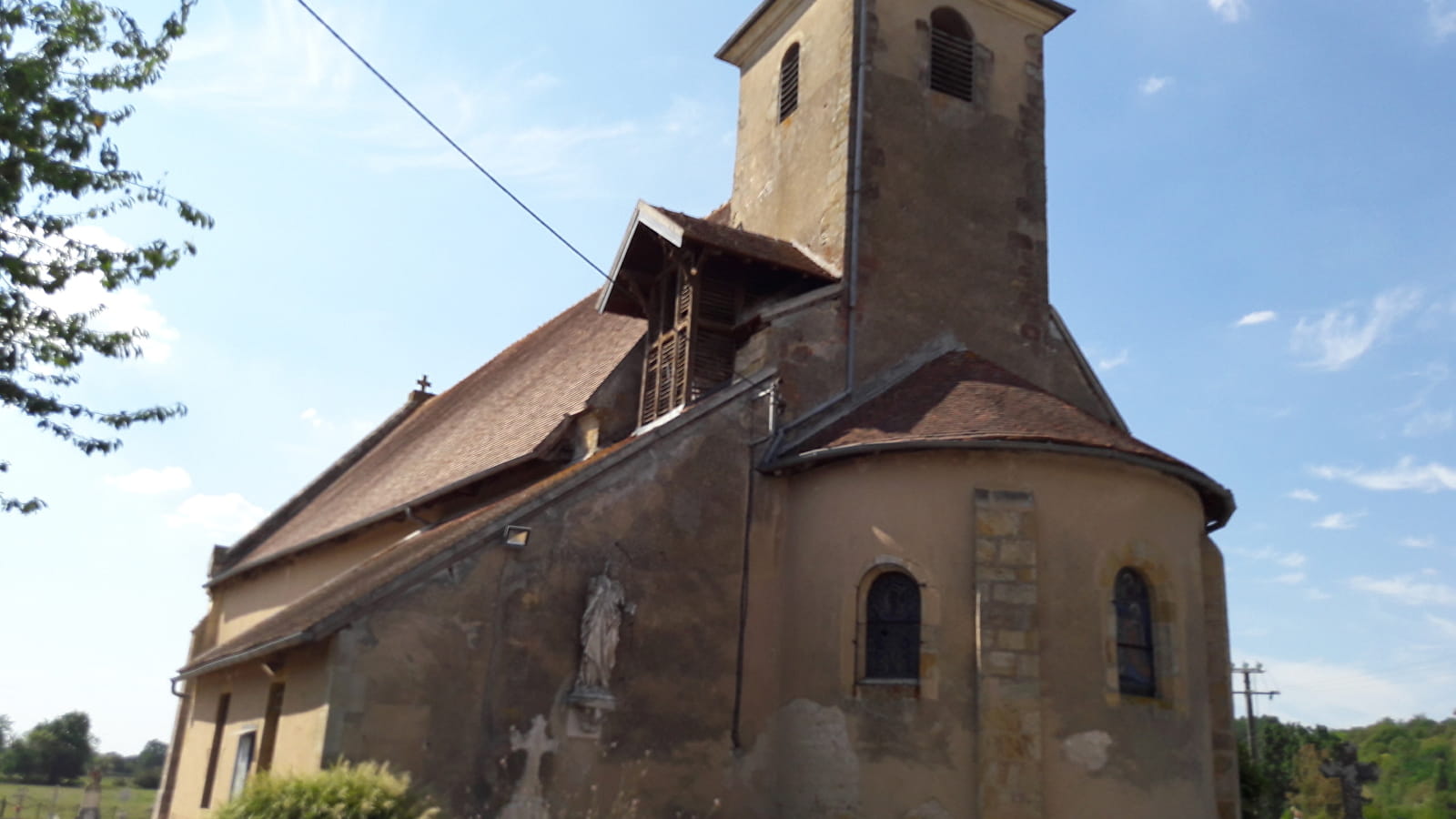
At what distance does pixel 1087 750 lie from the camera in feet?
39.9

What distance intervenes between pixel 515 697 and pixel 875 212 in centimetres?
789

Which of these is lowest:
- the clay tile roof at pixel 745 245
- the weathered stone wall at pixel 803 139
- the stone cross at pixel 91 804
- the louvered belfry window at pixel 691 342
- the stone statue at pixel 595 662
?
the stone cross at pixel 91 804

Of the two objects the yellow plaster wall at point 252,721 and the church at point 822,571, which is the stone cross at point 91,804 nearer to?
the yellow plaster wall at point 252,721

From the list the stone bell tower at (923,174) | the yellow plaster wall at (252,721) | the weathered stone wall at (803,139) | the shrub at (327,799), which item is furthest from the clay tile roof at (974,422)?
the shrub at (327,799)

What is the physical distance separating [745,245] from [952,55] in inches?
183

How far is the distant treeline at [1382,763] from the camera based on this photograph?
164 ft

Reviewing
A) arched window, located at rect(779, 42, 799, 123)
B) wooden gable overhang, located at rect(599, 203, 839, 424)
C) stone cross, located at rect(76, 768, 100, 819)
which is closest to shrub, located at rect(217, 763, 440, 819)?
wooden gable overhang, located at rect(599, 203, 839, 424)

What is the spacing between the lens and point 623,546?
12.9m

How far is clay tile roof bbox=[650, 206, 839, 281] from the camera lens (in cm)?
1523

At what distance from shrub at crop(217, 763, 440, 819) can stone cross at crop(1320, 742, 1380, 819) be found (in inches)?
541

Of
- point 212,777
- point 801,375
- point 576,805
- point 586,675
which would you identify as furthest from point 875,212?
point 212,777

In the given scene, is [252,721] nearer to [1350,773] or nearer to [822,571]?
[822,571]

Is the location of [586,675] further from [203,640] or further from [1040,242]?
[203,640]

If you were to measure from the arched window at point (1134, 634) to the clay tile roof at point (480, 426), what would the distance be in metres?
7.35
